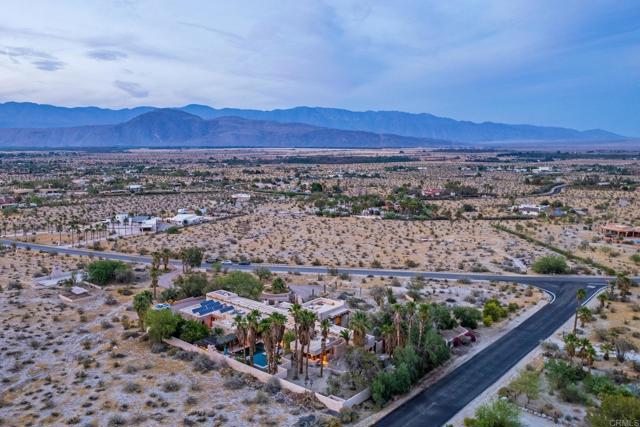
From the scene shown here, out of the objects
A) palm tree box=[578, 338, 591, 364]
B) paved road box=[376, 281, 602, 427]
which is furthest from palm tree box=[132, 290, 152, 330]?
palm tree box=[578, 338, 591, 364]

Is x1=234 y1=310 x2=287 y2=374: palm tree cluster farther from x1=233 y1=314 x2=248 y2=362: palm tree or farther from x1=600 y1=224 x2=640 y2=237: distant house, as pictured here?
x1=600 y1=224 x2=640 y2=237: distant house

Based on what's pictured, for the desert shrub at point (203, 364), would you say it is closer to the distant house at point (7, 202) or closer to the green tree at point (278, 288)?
the green tree at point (278, 288)

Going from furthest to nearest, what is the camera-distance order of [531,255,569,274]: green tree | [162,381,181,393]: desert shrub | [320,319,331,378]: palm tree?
[531,255,569,274]: green tree
[320,319,331,378]: palm tree
[162,381,181,393]: desert shrub

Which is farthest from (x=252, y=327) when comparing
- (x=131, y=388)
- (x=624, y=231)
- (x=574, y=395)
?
(x=624, y=231)

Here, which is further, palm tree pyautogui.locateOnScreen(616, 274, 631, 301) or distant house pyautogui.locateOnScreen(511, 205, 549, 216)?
distant house pyautogui.locateOnScreen(511, 205, 549, 216)

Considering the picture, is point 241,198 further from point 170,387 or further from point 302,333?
point 170,387

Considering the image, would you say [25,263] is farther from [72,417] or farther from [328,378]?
[328,378]

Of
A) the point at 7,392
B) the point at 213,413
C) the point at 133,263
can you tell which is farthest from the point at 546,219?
the point at 7,392

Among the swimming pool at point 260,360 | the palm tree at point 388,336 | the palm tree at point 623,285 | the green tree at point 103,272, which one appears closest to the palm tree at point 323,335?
the swimming pool at point 260,360
